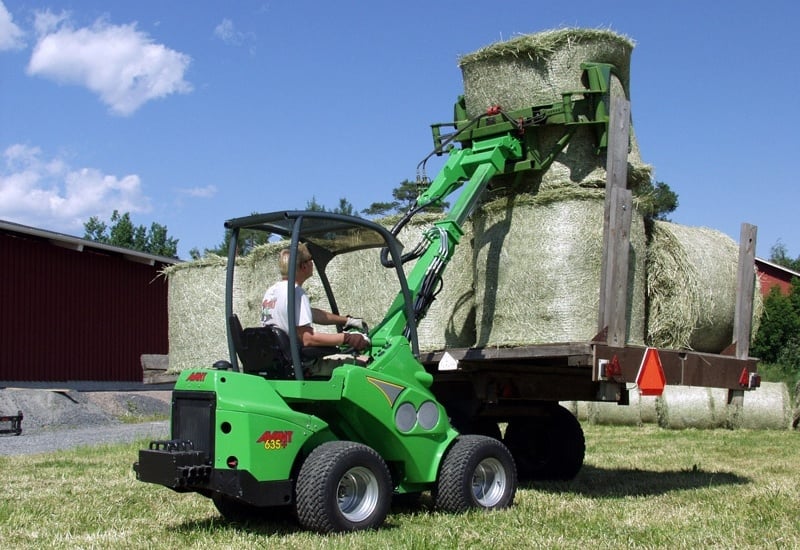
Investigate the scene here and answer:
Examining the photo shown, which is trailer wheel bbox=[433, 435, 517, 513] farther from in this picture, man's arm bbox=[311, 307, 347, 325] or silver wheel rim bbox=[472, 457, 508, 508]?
man's arm bbox=[311, 307, 347, 325]

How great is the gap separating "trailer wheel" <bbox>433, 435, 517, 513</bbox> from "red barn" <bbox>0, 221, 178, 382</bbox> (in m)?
14.8

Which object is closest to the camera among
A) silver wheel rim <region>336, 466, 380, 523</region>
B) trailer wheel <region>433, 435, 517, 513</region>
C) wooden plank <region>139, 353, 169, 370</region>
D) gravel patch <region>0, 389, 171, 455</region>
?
silver wheel rim <region>336, 466, 380, 523</region>

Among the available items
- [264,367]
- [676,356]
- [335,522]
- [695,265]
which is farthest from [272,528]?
[695,265]

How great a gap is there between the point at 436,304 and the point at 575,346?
1711 millimetres

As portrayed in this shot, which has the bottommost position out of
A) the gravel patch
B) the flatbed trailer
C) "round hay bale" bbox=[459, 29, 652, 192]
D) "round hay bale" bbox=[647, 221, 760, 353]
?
the gravel patch

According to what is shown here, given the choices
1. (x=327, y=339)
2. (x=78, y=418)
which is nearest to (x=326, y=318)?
(x=327, y=339)

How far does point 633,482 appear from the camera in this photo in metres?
8.68

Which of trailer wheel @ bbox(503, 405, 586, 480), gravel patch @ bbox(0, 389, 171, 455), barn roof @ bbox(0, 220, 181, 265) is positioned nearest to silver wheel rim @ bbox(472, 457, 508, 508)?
trailer wheel @ bbox(503, 405, 586, 480)

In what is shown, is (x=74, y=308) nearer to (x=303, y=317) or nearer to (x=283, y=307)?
(x=283, y=307)

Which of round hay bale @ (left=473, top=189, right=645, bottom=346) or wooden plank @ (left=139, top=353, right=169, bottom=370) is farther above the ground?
round hay bale @ (left=473, top=189, right=645, bottom=346)

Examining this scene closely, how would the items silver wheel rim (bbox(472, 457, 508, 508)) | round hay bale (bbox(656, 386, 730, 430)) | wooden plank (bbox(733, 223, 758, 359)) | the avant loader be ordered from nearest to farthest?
1. the avant loader
2. silver wheel rim (bbox(472, 457, 508, 508))
3. wooden plank (bbox(733, 223, 758, 359))
4. round hay bale (bbox(656, 386, 730, 430))

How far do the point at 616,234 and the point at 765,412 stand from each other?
8.24m

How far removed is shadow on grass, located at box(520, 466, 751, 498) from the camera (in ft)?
26.4

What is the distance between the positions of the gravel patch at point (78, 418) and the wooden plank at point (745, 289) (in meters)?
7.76
